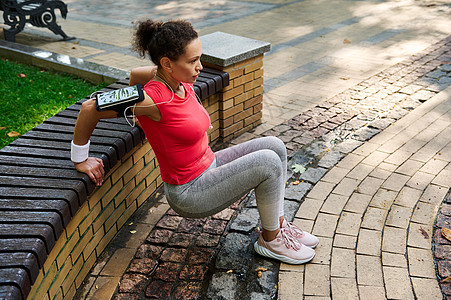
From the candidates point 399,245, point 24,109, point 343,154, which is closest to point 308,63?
point 343,154

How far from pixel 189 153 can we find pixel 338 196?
4.74 feet

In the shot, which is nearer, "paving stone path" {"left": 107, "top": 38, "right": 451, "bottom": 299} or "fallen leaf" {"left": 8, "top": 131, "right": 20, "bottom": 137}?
"paving stone path" {"left": 107, "top": 38, "right": 451, "bottom": 299}

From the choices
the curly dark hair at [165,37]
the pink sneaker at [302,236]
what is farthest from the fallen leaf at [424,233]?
the curly dark hair at [165,37]

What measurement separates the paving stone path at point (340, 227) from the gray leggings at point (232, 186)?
1.32 feet

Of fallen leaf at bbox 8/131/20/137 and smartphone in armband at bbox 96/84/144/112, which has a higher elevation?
smartphone in armband at bbox 96/84/144/112

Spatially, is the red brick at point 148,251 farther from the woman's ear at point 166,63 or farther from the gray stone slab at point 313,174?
the gray stone slab at point 313,174

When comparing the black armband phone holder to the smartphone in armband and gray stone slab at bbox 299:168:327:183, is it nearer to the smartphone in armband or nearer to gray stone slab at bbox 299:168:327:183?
the smartphone in armband

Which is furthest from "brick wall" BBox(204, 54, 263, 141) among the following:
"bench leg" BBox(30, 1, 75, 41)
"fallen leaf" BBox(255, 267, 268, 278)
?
"bench leg" BBox(30, 1, 75, 41)

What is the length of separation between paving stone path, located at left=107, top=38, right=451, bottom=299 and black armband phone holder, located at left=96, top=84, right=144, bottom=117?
1.10 m

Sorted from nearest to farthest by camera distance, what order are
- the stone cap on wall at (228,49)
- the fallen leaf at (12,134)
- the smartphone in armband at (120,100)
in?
1. the smartphone in armband at (120,100)
2. the stone cap on wall at (228,49)
3. the fallen leaf at (12,134)

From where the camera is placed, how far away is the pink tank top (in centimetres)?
264

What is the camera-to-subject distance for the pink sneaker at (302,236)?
3.11 meters

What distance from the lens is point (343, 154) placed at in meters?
4.30

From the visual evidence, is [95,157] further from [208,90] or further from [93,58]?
[93,58]
